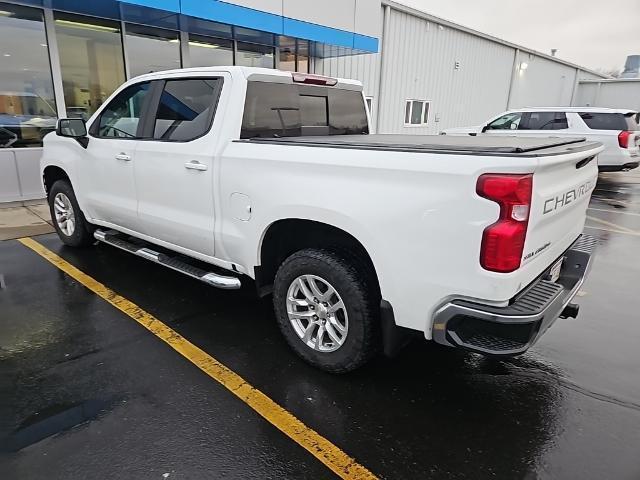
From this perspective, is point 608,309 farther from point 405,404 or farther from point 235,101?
point 235,101

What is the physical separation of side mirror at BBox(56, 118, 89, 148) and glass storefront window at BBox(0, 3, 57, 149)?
444 centimetres

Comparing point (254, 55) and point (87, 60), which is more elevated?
point (254, 55)

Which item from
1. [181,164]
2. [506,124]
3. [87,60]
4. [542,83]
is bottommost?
[181,164]

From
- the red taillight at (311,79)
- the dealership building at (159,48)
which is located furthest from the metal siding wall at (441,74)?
the red taillight at (311,79)

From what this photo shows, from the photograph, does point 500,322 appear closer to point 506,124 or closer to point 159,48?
point 159,48

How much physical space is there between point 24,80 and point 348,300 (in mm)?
8351

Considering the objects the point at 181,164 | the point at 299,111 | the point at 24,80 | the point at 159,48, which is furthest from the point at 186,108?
the point at 159,48

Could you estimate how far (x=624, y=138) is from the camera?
36.8 feet

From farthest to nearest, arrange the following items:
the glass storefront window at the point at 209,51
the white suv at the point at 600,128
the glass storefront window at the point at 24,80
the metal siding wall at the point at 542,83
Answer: the metal siding wall at the point at 542,83 < the white suv at the point at 600,128 < the glass storefront window at the point at 209,51 < the glass storefront window at the point at 24,80

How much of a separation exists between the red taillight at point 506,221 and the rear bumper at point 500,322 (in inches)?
9.0

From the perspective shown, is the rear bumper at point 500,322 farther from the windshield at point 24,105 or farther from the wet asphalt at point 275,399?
the windshield at point 24,105

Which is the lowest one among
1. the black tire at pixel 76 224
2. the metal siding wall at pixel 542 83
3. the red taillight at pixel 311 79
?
the black tire at pixel 76 224

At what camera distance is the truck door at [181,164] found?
350 cm

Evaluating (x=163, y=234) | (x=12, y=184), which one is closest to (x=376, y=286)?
(x=163, y=234)
